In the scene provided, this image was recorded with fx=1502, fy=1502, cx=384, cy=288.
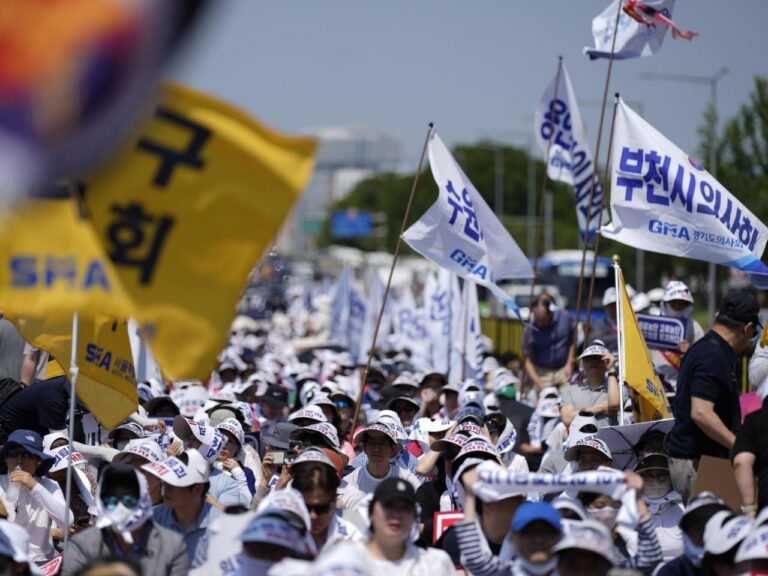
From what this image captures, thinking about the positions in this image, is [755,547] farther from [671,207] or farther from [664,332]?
[664,332]

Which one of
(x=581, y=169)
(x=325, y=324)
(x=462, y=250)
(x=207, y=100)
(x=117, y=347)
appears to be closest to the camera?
(x=207, y=100)

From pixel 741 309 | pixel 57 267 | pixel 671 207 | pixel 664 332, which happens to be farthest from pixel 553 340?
pixel 57 267

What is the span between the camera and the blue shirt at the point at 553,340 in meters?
16.3

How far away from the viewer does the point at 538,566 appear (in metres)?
6.39

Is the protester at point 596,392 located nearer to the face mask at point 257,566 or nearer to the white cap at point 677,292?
the white cap at point 677,292

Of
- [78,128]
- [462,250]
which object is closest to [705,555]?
[78,128]

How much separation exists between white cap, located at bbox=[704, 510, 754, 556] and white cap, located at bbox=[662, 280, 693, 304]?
6.47 metres

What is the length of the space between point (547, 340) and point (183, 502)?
30.1 ft

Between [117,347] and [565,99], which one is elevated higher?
[565,99]

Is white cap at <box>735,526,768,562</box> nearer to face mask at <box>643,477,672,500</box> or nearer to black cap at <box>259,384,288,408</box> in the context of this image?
face mask at <box>643,477,672,500</box>

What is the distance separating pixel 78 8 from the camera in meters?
4.90

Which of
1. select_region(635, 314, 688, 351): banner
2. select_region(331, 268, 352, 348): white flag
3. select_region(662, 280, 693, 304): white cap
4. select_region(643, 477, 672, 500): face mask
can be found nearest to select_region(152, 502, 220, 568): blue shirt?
select_region(643, 477, 672, 500): face mask

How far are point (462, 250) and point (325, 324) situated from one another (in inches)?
973

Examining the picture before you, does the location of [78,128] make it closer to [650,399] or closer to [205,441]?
[205,441]
